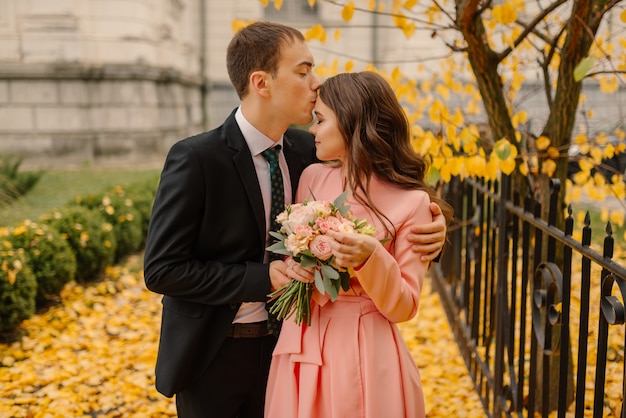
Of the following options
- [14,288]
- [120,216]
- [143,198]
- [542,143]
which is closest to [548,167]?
[542,143]

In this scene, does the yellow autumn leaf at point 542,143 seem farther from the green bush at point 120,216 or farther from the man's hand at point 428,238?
the green bush at point 120,216

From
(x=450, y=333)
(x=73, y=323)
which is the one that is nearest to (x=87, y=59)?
(x=73, y=323)

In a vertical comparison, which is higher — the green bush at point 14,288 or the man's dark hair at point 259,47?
the man's dark hair at point 259,47

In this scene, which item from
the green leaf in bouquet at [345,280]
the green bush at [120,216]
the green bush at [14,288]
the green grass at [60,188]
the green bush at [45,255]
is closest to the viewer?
the green leaf in bouquet at [345,280]

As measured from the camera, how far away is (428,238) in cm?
229

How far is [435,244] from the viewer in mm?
2307

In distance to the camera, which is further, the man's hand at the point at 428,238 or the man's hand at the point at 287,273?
the man's hand at the point at 428,238

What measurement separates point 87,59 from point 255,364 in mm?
13881

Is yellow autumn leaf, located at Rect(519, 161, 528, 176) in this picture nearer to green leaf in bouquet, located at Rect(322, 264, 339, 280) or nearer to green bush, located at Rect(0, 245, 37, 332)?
green leaf in bouquet, located at Rect(322, 264, 339, 280)

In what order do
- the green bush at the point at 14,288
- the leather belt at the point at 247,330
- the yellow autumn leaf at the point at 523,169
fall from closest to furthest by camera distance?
the leather belt at the point at 247,330 < the yellow autumn leaf at the point at 523,169 < the green bush at the point at 14,288

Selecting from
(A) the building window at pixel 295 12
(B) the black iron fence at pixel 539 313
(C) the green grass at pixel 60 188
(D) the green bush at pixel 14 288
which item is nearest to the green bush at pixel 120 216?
(C) the green grass at pixel 60 188

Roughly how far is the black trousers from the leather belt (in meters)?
0.02

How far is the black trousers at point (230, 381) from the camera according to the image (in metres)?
2.58

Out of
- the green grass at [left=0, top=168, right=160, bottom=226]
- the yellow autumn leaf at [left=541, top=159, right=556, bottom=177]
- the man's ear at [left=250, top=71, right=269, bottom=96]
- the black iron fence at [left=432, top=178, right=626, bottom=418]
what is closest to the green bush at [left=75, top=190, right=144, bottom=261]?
the green grass at [left=0, top=168, right=160, bottom=226]
